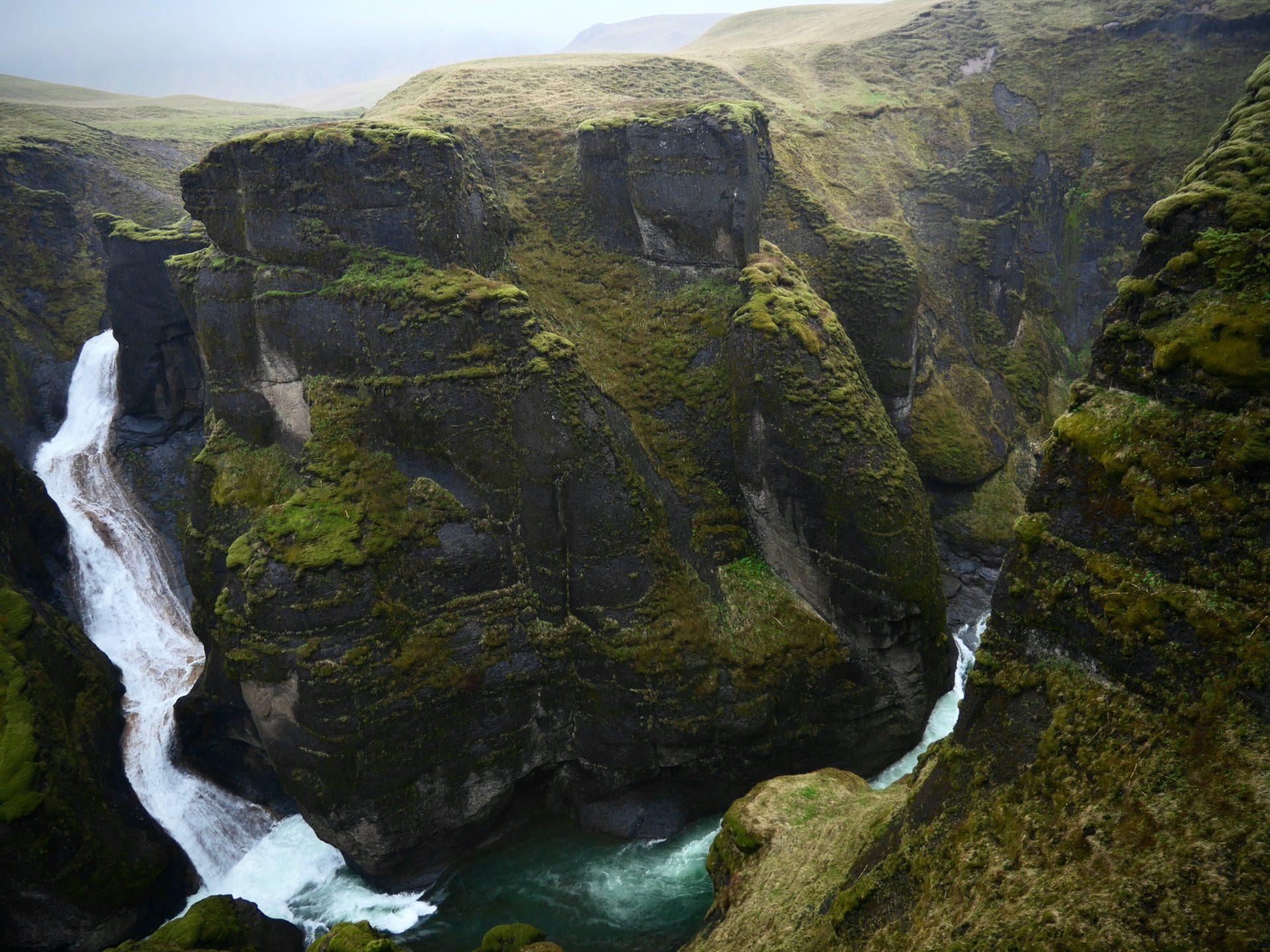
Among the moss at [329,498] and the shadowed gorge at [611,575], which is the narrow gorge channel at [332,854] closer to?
the shadowed gorge at [611,575]

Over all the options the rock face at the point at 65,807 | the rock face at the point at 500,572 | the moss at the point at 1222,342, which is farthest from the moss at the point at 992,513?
the rock face at the point at 65,807

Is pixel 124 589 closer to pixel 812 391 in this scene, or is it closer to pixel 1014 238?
pixel 812 391

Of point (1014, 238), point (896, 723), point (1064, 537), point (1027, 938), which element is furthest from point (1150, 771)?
point (1014, 238)

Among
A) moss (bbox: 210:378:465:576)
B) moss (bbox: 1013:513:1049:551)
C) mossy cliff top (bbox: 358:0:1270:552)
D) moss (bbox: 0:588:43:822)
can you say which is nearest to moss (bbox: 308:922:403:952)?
moss (bbox: 0:588:43:822)

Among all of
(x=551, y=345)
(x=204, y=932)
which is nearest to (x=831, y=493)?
(x=551, y=345)

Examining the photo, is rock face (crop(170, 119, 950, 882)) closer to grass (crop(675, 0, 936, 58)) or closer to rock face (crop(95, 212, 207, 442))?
rock face (crop(95, 212, 207, 442))

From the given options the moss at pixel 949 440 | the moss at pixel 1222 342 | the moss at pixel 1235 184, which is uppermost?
the moss at pixel 1235 184
